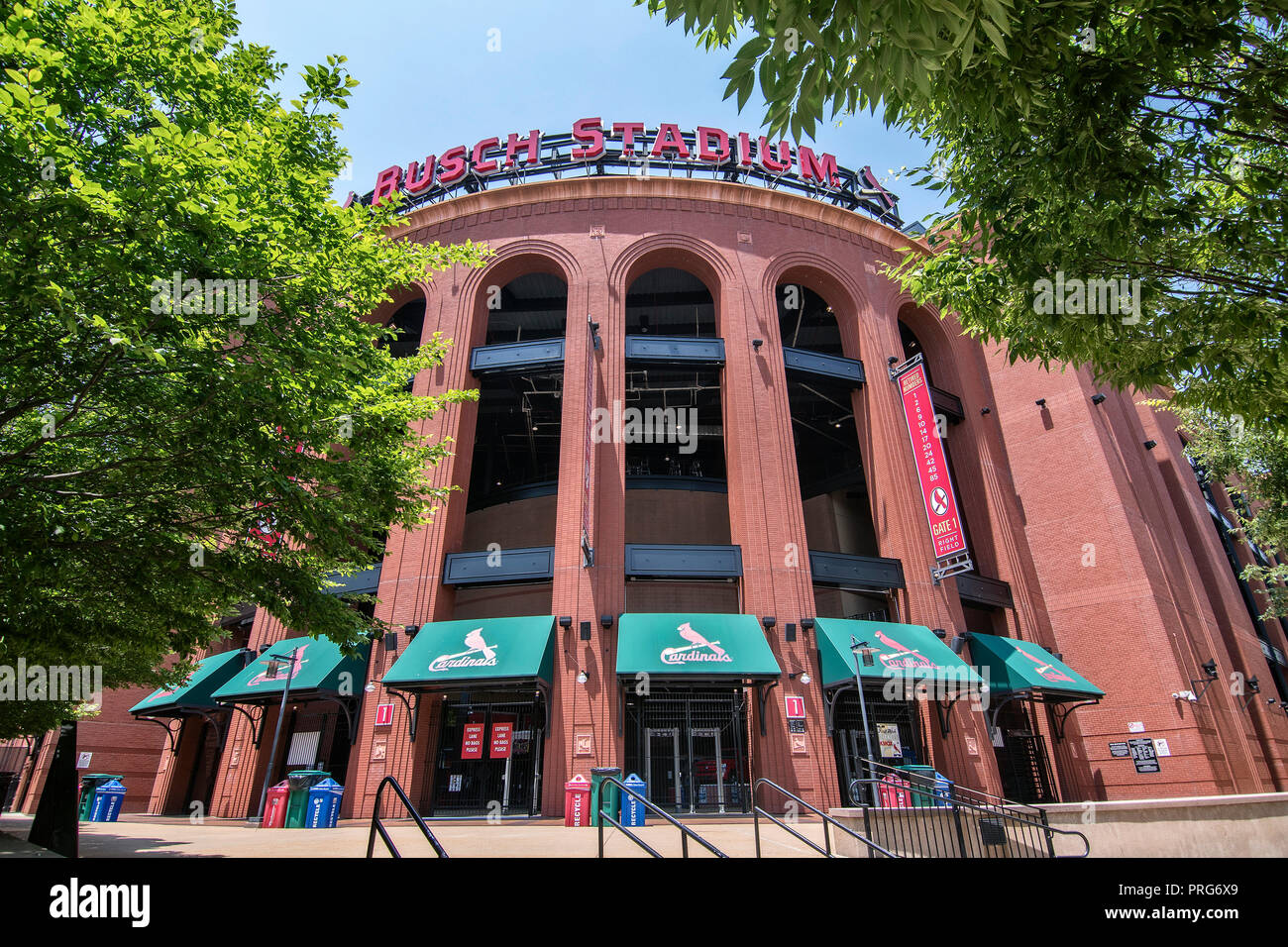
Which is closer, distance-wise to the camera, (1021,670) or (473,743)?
(473,743)

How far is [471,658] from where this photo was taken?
53.0ft

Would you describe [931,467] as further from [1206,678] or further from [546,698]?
→ [546,698]

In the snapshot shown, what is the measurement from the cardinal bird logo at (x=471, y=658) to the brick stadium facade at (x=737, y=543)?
1.92 ft

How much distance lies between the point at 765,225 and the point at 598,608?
14.8 m

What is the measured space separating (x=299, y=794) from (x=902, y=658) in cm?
1481

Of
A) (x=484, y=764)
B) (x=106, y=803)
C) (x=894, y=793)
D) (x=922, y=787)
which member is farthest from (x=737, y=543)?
(x=106, y=803)

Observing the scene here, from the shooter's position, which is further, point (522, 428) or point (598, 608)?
point (522, 428)

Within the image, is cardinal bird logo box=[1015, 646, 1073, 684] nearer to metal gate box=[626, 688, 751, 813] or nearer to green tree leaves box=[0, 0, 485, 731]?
metal gate box=[626, 688, 751, 813]

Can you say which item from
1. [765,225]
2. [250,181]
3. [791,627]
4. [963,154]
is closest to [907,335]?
[765,225]

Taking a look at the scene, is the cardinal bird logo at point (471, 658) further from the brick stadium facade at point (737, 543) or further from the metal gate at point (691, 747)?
the metal gate at point (691, 747)

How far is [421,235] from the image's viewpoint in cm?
2398

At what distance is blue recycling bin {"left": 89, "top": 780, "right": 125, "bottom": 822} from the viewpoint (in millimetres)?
18906
